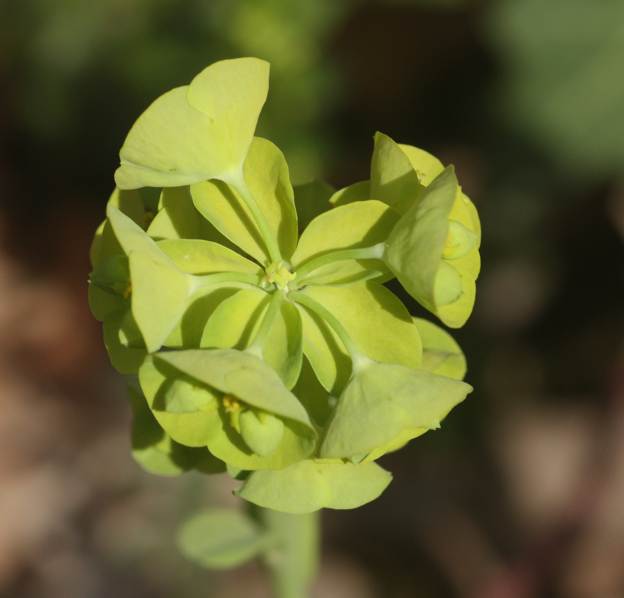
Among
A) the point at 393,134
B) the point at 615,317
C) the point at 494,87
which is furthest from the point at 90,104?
the point at 615,317

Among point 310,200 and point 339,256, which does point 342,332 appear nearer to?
point 339,256

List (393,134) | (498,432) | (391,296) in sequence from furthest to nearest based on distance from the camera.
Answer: (393,134)
(498,432)
(391,296)

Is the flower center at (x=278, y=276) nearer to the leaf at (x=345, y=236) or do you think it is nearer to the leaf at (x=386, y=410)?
the leaf at (x=345, y=236)

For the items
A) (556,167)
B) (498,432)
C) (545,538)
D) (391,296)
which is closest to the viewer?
(391,296)

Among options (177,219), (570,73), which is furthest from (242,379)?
(570,73)

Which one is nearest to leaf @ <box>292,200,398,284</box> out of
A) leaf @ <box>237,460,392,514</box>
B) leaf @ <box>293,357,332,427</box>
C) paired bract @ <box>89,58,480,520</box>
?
paired bract @ <box>89,58,480,520</box>

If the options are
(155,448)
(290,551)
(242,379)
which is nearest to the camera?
(242,379)

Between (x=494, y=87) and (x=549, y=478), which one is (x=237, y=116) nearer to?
(x=494, y=87)
